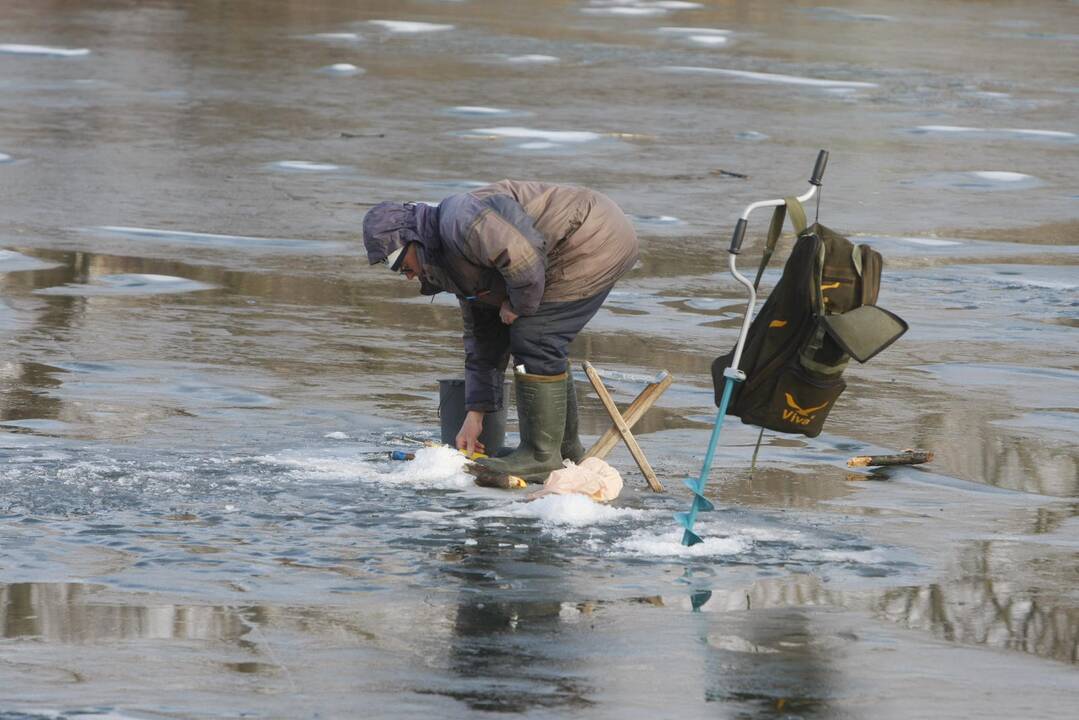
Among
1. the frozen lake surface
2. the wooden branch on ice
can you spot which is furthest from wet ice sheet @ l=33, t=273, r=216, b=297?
the wooden branch on ice

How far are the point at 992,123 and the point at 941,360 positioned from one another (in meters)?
9.44

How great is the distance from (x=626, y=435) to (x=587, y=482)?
35 cm

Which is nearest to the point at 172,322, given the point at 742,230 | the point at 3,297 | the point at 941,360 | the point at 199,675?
the point at 3,297

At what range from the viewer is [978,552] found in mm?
6500

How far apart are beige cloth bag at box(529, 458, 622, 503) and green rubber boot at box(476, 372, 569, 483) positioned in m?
0.17

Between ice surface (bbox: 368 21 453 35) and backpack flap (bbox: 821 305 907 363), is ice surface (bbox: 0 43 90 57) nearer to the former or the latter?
ice surface (bbox: 368 21 453 35)

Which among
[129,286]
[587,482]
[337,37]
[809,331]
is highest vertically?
[809,331]

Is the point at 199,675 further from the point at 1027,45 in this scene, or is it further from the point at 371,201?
the point at 1027,45

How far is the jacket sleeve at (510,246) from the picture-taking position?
702 cm

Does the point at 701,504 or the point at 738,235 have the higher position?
the point at 738,235

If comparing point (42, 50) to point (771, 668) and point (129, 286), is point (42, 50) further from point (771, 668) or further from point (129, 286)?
point (771, 668)

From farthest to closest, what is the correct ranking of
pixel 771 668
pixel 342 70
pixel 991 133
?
pixel 342 70 < pixel 991 133 < pixel 771 668

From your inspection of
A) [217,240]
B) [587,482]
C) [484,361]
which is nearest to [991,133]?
[217,240]

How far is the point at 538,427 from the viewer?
7523 millimetres
